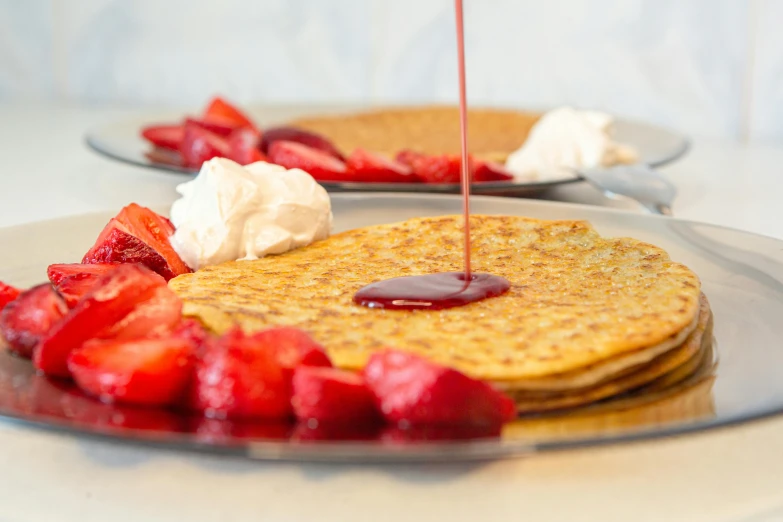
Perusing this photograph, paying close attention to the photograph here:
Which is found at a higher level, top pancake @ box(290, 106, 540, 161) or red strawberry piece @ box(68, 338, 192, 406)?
red strawberry piece @ box(68, 338, 192, 406)

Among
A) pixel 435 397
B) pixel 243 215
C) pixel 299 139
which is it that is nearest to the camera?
pixel 435 397

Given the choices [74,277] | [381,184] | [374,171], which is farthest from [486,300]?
[374,171]

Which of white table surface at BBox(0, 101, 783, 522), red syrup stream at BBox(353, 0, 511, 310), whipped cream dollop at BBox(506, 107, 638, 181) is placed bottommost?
white table surface at BBox(0, 101, 783, 522)

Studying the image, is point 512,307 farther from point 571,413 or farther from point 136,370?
point 136,370

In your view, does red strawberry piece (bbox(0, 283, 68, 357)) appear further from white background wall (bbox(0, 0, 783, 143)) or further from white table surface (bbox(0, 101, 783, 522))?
white background wall (bbox(0, 0, 783, 143))

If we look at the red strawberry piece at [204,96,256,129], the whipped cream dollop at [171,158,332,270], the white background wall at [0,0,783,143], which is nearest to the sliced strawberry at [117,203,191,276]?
the whipped cream dollop at [171,158,332,270]

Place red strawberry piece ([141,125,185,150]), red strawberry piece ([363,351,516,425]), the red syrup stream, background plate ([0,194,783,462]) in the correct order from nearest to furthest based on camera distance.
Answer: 1. background plate ([0,194,783,462])
2. red strawberry piece ([363,351,516,425])
3. the red syrup stream
4. red strawberry piece ([141,125,185,150])
